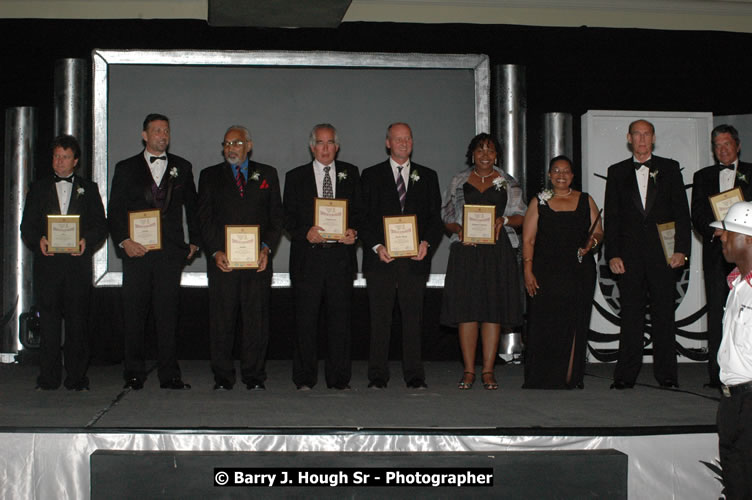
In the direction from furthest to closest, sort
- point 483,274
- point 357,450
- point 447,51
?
point 447,51
point 483,274
point 357,450

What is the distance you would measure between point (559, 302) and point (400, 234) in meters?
1.12

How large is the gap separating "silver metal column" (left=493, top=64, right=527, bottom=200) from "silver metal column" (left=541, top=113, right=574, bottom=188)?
0.21m

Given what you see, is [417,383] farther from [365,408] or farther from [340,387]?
[365,408]

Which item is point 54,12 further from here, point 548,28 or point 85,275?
point 548,28

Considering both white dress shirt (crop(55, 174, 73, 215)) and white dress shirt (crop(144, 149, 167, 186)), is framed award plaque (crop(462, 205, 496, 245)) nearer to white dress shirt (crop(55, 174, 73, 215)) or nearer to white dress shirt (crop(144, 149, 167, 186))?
white dress shirt (crop(144, 149, 167, 186))

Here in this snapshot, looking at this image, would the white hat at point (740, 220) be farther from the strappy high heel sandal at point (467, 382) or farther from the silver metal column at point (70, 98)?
the silver metal column at point (70, 98)

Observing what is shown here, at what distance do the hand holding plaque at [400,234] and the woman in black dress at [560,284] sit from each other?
0.78 m

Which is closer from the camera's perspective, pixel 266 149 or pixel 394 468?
pixel 394 468

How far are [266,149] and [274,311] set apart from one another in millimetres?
1331

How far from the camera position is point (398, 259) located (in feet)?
18.0

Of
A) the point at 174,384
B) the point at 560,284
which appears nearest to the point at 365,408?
the point at 174,384

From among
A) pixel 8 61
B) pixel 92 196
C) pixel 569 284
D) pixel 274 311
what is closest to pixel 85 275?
pixel 92 196

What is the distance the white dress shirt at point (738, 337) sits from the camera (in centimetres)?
314

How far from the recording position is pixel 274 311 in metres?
7.03
